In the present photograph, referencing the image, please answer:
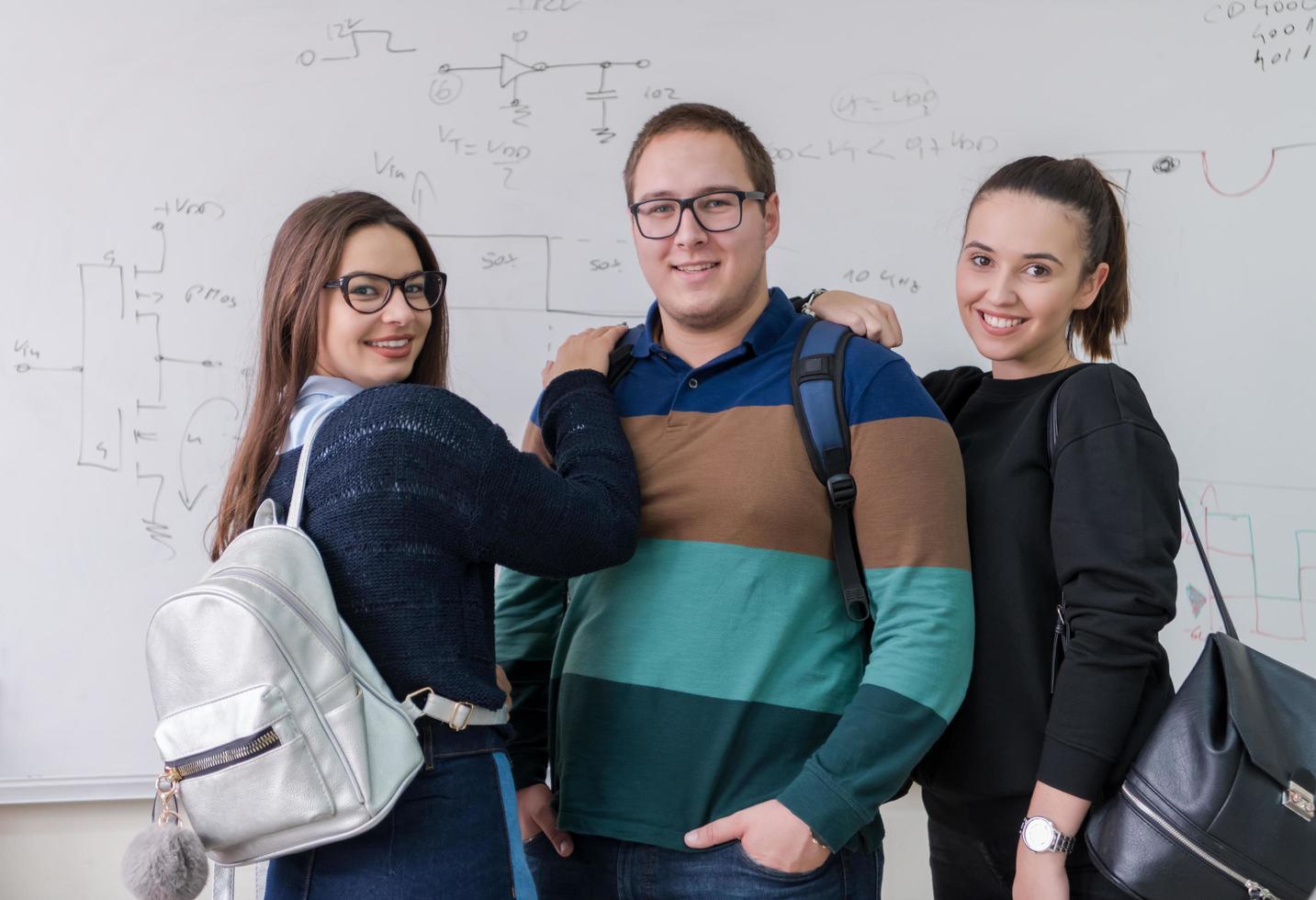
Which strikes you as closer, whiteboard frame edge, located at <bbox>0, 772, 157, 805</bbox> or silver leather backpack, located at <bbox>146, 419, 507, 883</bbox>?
silver leather backpack, located at <bbox>146, 419, 507, 883</bbox>

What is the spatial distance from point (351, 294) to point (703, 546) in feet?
1.76

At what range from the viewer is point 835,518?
1.26m

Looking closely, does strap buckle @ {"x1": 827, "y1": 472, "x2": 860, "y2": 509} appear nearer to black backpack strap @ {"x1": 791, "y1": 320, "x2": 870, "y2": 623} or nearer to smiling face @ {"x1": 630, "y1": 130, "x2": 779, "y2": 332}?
black backpack strap @ {"x1": 791, "y1": 320, "x2": 870, "y2": 623}

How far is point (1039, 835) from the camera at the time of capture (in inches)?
45.6

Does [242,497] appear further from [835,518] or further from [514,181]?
[514,181]

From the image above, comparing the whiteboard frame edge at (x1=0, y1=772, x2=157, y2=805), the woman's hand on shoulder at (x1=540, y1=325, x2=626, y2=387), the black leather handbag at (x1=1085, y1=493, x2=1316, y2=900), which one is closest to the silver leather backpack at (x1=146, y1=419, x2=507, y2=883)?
the woman's hand on shoulder at (x1=540, y1=325, x2=626, y2=387)

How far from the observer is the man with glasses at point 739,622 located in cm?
118

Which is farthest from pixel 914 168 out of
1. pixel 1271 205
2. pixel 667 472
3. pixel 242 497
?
pixel 242 497

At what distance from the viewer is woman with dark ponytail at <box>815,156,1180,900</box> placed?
3.78 feet

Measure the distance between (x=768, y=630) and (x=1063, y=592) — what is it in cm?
36

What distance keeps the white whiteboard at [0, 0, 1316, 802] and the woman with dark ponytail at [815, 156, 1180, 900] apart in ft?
2.73

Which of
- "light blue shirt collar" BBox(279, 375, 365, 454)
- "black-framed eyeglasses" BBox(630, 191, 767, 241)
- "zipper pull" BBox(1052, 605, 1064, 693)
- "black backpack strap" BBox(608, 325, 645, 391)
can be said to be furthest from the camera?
"black backpack strap" BBox(608, 325, 645, 391)

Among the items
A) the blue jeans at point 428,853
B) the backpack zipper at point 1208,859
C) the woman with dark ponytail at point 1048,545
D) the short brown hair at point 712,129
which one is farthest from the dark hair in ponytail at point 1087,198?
the blue jeans at point 428,853

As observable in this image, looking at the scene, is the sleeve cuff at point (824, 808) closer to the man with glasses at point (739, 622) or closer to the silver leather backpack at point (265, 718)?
the man with glasses at point (739, 622)
